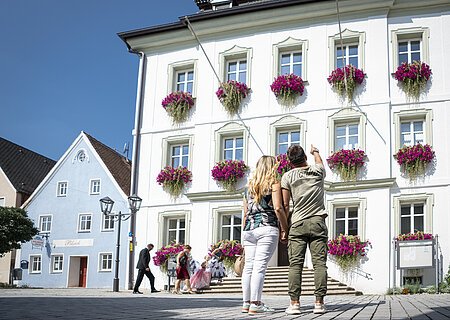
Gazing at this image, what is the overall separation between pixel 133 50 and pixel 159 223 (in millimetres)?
7401

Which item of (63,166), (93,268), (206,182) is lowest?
(93,268)

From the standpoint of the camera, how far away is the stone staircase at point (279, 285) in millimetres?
19578

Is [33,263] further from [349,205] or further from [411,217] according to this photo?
[411,217]

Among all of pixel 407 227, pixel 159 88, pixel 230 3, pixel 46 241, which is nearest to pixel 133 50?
pixel 159 88

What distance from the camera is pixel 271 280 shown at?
20703mm

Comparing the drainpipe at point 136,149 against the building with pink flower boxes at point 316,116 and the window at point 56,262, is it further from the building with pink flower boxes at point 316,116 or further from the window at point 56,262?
the window at point 56,262

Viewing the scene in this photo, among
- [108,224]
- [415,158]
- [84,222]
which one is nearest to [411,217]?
[415,158]

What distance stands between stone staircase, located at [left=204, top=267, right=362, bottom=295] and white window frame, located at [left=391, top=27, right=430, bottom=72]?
7.67 metres

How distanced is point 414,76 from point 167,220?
34.2 ft

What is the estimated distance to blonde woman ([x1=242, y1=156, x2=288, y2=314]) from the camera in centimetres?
775

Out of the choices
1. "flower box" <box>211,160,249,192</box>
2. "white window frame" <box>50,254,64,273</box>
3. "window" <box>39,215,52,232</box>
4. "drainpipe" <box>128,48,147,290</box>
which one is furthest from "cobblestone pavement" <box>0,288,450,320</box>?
"window" <box>39,215,52,232</box>

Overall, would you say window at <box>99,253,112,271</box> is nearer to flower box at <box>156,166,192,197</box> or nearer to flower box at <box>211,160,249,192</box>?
flower box at <box>156,166,192,197</box>

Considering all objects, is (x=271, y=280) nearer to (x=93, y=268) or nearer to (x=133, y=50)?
(x=133, y=50)

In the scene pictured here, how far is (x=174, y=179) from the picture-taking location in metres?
24.8
